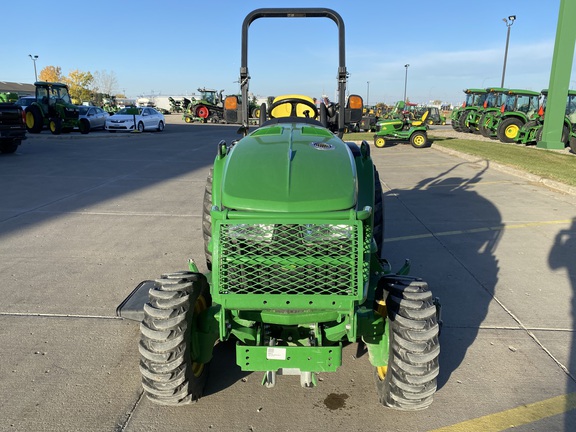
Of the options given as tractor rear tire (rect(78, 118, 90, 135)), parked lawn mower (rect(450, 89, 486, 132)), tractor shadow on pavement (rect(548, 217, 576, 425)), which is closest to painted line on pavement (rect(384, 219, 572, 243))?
tractor shadow on pavement (rect(548, 217, 576, 425))

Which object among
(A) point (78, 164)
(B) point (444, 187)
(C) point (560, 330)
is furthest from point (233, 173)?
(A) point (78, 164)

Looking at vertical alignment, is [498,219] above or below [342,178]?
below

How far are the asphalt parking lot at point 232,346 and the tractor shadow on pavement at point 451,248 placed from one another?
0.07 feet

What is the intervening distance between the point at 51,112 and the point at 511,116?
873 inches

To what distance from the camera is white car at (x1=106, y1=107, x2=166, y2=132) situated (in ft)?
82.6

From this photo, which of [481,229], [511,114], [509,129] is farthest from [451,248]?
[511,114]

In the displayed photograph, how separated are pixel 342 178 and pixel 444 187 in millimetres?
8161

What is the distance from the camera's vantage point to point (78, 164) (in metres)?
13.3

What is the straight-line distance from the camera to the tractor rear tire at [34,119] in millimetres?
22453

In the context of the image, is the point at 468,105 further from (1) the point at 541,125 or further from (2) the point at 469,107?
(1) the point at 541,125

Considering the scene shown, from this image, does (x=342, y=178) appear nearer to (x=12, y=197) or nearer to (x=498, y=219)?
(x=498, y=219)

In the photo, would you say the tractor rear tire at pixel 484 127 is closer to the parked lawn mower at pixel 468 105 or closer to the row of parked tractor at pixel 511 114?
the row of parked tractor at pixel 511 114

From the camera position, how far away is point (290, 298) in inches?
99.8

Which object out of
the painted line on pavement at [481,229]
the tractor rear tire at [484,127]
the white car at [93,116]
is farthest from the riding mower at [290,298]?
the white car at [93,116]
